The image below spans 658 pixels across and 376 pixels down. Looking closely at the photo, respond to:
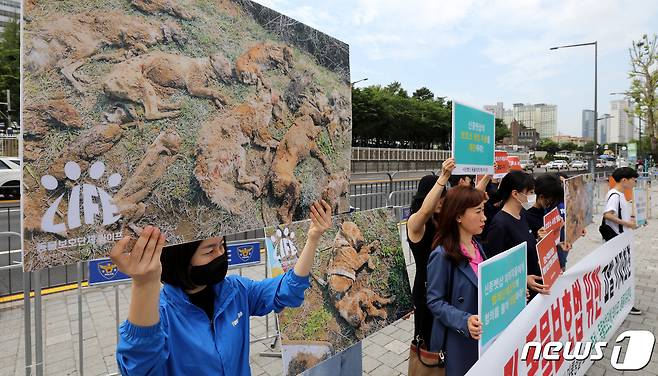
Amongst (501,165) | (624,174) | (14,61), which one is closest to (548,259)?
(501,165)

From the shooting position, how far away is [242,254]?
13.2 ft

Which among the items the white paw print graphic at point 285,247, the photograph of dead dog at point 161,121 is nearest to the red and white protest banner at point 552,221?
the white paw print graphic at point 285,247

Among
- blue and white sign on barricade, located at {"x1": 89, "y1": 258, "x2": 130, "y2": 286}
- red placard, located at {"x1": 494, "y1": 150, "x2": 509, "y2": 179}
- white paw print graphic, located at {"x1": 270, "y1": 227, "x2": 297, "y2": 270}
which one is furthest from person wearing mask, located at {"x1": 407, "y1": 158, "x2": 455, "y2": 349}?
red placard, located at {"x1": 494, "y1": 150, "x2": 509, "y2": 179}

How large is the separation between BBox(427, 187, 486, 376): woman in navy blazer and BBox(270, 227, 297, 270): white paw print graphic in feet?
2.79

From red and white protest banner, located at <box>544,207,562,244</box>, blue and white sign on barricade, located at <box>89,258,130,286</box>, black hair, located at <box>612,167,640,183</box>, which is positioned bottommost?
blue and white sign on barricade, located at <box>89,258,130,286</box>

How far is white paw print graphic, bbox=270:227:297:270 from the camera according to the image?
88.0 inches

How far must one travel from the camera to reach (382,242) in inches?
108

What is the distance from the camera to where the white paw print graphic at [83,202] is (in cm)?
109

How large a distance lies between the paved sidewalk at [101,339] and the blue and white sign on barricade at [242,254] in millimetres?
894

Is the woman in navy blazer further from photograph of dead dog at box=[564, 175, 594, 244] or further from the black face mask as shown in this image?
photograph of dead dog at box=[564, 175, 594, 244]

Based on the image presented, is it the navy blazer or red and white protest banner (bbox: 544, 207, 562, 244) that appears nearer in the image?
the navy blazer

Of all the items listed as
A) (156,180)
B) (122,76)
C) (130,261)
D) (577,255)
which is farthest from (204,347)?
(577,255)

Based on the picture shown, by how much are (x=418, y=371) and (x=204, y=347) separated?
5.51 ft

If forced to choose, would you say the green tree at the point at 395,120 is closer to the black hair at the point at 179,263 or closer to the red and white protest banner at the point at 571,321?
the red and white protest banner at the point at 571,321
